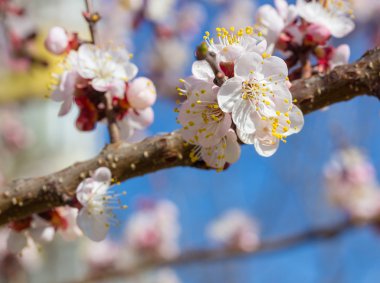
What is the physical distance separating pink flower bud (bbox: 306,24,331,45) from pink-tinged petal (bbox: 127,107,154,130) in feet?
1.31

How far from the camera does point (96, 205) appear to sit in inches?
44.6

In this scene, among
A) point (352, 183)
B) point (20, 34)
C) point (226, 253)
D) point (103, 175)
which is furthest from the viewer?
point (352, 183)

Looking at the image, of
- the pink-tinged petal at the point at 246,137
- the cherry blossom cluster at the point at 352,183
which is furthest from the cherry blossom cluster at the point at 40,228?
the cherry blossom cluster at the point at 352,183

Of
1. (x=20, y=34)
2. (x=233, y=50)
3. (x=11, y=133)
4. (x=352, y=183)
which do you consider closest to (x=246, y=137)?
(x=233, y=50)

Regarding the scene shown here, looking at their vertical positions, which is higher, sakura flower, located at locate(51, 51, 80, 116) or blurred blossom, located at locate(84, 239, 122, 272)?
blurred blossom, located at locate(84, 239, 122, 272)

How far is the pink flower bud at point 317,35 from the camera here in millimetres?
1231

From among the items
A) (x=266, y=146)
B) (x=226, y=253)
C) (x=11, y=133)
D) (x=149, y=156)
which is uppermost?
(x=11, y=133)

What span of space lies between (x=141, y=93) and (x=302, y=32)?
404mm

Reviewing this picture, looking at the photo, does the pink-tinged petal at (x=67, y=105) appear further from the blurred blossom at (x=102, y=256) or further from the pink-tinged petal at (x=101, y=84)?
the blurred blossom at (x=102, y=256)

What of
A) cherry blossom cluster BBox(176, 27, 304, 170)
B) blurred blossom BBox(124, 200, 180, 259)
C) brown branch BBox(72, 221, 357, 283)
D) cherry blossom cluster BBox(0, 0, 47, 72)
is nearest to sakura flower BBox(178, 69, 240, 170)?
cherry blossom cluster BBox(176, 27, 304, 170)

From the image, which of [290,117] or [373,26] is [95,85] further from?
[373,26]

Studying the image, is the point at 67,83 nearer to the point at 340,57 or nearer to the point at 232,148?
the point at 232,148

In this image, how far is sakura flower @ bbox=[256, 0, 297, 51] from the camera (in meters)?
1.24

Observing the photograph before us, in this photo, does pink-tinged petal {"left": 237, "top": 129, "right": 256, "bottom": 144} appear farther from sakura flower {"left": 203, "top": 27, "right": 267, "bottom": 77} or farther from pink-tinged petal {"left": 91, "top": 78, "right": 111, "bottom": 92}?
pink-tinged petal {"left": 91, "top": 78, "right": 111, "bottom": 92}
